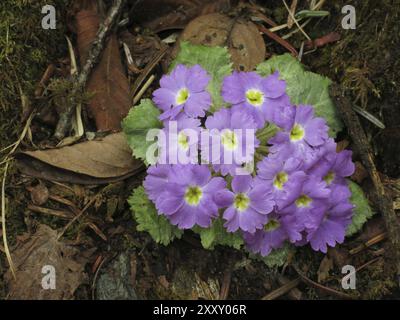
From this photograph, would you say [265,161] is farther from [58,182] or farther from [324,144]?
[58,182]

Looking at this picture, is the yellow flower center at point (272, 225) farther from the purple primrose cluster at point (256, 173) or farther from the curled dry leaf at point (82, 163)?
the curled dry leaf at point (82, 163)

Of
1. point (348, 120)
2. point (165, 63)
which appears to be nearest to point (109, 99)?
point (165, 63)

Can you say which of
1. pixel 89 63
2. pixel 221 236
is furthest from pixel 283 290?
pixel 89 63

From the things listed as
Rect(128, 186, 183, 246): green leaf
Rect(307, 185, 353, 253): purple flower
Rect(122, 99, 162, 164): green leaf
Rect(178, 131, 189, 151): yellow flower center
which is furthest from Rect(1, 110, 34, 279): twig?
Rect(307, 185, 353, 253): purple flower

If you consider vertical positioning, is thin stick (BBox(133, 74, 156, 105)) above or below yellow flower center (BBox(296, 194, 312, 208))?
above

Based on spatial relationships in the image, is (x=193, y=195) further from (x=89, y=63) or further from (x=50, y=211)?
(x=89, y=63)

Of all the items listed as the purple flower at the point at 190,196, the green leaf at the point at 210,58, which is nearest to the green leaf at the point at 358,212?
the purple flower at the point at 190,196

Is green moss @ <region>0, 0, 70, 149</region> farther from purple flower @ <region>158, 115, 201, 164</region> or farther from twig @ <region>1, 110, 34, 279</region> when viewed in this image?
purple flower @ <region>158, 115, 201, 164</region>
